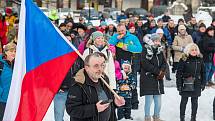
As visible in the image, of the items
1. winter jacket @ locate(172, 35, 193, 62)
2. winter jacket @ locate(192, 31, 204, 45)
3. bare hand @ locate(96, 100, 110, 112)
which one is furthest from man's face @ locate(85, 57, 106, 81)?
winter jacket @ locate(192, 31, 204, 45)

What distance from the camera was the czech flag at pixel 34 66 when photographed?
4.58m

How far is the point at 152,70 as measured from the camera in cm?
789

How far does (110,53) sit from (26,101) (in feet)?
8.96

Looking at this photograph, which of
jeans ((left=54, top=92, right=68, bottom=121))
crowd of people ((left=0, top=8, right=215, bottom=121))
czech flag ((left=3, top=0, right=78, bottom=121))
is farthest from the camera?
jeans ((left=54, top=92, right=68, bottom=121))

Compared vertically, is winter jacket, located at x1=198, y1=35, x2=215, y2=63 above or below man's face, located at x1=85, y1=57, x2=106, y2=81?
below

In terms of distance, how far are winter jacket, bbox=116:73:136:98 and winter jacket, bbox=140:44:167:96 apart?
0.21 metres

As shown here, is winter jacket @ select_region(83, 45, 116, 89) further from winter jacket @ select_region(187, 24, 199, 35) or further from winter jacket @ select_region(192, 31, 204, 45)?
winter jacket @ select_region(187, 24, 199, 35)

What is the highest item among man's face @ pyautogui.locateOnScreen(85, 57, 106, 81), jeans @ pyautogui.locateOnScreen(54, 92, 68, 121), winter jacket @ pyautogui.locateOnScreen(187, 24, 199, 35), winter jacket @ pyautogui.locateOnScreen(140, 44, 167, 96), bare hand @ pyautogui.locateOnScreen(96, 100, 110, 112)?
man's face @ pyautogui.locateOnScreen(85, 57, 106, 81)

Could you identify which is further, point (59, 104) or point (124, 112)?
point (124, 112)

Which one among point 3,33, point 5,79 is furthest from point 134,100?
point 3,33

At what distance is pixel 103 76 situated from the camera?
4.73m

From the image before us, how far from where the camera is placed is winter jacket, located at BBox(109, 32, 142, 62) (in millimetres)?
8539

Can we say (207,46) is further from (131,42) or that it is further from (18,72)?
(18,72)

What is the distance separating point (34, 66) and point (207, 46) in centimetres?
724
